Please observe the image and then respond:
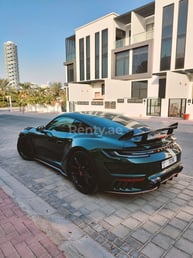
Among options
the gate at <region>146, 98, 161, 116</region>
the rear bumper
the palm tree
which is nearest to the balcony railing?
the gate at <region>146, 98, 161, 116</region>

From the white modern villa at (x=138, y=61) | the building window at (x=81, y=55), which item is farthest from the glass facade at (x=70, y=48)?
the building window at (x=81, y=55)

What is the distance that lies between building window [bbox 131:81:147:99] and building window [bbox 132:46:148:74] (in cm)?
149

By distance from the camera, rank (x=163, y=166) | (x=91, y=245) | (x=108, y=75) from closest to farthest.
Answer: (x=91, y=245), (x=163, y=166), (x=108, y=75)

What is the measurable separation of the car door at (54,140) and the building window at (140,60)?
65.6 feet

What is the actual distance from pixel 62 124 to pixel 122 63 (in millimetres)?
21977

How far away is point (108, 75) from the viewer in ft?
82.4

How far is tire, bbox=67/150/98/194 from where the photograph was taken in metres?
2.95

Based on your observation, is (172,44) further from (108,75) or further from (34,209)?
(34,209)

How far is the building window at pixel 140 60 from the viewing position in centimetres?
2120

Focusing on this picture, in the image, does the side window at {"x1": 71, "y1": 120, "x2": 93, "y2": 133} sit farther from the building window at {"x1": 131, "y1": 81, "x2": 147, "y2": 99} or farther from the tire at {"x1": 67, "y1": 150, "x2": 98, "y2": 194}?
the building window at {"x1": 131, "y1": 81, "x2": 147, "y2": 99}

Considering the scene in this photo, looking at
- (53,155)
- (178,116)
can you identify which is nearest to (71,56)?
(178,116)

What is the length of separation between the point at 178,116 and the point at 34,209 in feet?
58.2

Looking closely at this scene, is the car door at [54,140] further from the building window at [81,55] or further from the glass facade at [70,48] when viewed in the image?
the glass facade at [70,48]

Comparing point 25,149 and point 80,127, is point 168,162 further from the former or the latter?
point 25,149
